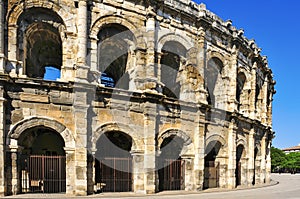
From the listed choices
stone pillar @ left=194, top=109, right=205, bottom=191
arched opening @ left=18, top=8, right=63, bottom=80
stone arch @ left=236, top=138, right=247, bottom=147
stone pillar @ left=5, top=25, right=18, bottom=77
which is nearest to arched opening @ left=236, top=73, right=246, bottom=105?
stone arch @ left=236, top=138, right=247, bottom=147

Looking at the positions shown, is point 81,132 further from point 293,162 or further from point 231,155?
point 293,162

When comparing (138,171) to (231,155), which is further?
(231,155)

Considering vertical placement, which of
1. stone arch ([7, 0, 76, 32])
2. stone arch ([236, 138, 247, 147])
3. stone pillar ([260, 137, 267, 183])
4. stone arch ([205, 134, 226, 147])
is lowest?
stone pillar ([260, 137, 267, 183])

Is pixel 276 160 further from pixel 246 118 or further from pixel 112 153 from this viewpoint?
pixel 112 153

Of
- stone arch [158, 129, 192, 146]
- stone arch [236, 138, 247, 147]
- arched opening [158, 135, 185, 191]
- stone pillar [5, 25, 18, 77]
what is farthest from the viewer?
stone arch [236, 138, 247, 147]

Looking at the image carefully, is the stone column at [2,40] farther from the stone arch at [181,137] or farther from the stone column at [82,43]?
the stone arch at [181,137]

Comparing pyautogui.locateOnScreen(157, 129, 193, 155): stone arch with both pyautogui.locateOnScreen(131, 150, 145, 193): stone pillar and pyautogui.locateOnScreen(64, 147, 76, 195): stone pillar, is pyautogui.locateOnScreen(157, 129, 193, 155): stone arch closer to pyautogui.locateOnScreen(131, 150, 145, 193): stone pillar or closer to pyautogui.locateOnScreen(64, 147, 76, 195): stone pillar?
pyautogui.locateOnScreen(131, 150, 145, 193): stone pillar

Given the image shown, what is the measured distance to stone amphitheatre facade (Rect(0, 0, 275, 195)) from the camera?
11984 millimetres

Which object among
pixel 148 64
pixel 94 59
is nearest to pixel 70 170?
pixel 94 59

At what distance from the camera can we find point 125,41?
1445cm

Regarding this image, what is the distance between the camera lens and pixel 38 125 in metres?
11.8

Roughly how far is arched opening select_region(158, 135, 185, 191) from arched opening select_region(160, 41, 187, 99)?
2.80 meters

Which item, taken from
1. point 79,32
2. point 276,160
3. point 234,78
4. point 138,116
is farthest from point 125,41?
point 276,160

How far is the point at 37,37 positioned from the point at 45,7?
2.01 metres
